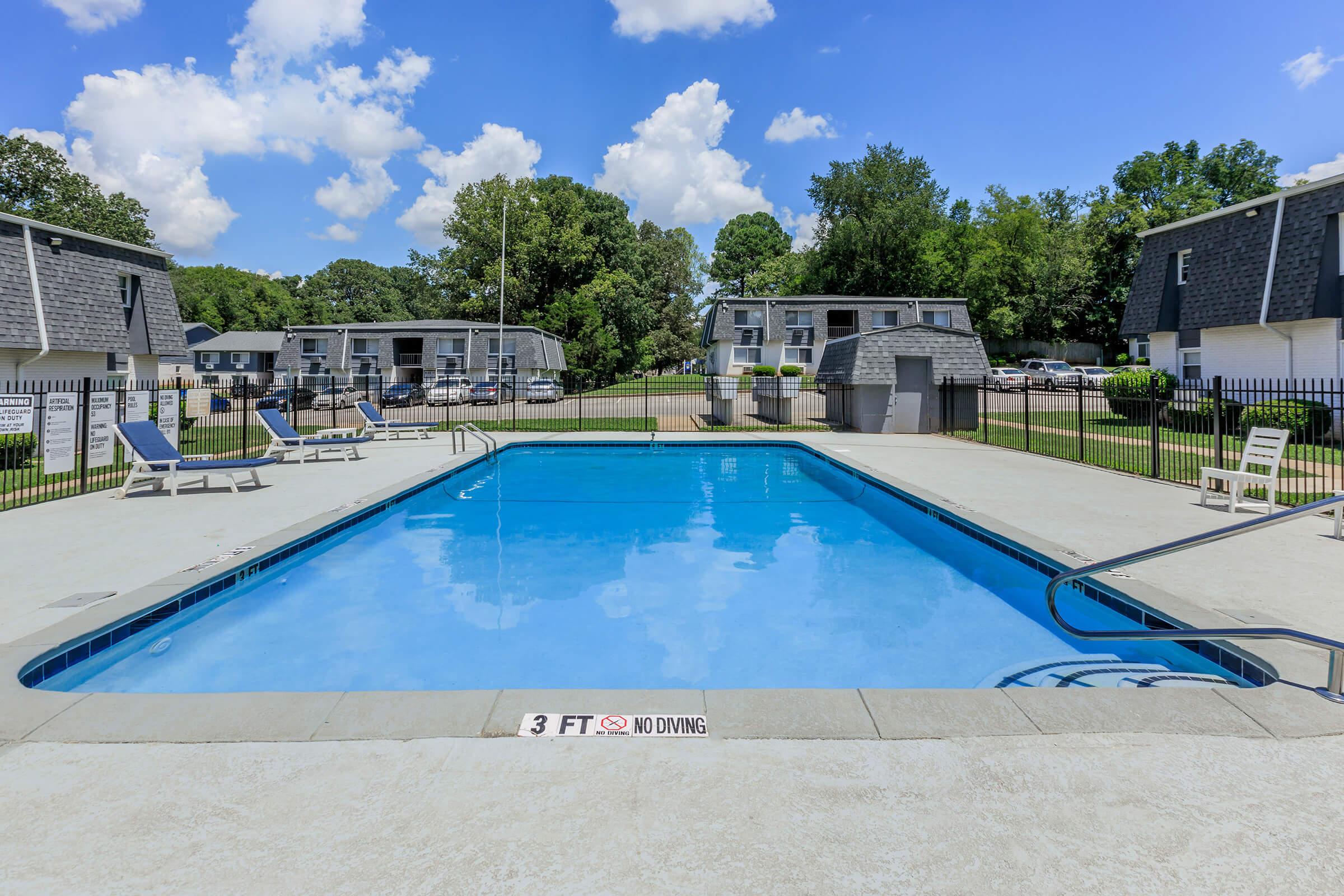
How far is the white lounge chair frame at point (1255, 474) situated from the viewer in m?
9.08

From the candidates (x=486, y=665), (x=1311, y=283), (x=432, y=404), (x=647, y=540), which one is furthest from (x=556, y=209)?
(x=486, y=665)

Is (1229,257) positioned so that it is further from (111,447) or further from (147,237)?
(147,237)

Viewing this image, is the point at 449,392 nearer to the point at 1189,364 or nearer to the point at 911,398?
the point at 911,398

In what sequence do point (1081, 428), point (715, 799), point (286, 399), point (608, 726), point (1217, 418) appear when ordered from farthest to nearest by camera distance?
point (286, 399) < point (1081, 428) < point (1217, 418) < point (608, 726) < point (715, 799)

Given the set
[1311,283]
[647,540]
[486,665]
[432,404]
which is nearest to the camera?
[486,665]

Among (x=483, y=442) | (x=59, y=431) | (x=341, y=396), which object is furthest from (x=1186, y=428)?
(x=341, y=396)

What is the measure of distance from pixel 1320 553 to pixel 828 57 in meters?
17.2

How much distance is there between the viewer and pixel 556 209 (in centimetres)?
5666

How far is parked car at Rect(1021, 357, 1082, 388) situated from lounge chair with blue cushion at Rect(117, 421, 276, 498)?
121 feet

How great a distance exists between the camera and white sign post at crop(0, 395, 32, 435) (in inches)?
396

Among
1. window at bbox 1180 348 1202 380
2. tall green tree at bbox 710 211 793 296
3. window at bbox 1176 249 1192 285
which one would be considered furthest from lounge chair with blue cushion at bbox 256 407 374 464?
tall green tree at bbox 710 211 793 296

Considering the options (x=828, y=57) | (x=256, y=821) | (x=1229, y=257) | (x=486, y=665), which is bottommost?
(x=486, y=665)

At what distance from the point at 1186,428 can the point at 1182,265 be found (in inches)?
262

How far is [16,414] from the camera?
10203mm
